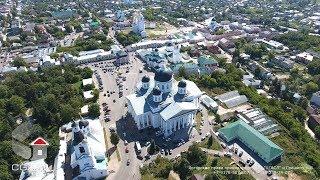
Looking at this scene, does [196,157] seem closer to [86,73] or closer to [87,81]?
[87,81]

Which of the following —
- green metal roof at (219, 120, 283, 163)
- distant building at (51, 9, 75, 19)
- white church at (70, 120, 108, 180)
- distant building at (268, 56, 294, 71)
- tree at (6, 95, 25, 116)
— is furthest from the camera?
distant building at (51, 9, 75, 19)

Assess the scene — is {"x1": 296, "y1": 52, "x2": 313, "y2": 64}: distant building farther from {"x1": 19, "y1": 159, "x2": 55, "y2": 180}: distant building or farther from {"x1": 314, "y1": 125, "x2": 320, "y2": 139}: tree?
{"x1": 19, "y1": 159, "x2": 55, "y2": 180}: distant building

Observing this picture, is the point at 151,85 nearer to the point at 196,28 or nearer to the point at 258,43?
the point at 258,43

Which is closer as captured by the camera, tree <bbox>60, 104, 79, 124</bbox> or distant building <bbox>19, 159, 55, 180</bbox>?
distant building <bbox>19, 159, 55, 180</bbox>

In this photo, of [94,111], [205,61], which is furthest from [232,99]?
[94,111]

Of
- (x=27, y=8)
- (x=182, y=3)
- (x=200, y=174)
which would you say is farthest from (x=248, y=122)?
(x=27, y=8)

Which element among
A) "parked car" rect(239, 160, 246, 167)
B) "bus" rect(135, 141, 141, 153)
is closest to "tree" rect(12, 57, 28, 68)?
"bus" rect(135, 141, 141, 153)

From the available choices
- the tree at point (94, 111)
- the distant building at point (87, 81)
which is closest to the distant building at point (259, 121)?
the tree at point (94, 111)
